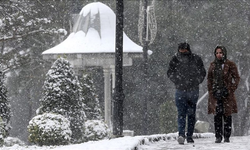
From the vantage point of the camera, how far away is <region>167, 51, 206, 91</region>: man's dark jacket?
9562 mm

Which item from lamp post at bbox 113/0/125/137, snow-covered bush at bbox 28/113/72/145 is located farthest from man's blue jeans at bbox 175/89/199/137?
snow-covered bush at bbox 28/113/72/145

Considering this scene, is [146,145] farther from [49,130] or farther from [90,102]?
[90,102]

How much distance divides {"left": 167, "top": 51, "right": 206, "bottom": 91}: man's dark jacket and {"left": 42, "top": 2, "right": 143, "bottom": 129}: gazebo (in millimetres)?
9599

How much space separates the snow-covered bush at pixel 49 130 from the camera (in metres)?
13.5

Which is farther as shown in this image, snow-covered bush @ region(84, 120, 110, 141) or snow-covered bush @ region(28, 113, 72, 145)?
snow-covered bush @ region(84, 120, 110, 141)

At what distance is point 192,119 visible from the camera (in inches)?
386

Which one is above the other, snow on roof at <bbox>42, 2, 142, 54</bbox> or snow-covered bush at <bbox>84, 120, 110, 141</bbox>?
snow on roof at <bbox>42, 2, 142, 54</bbox>

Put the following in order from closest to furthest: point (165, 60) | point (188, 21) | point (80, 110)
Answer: point (80, 110), point (165, 60), point (188, 21)

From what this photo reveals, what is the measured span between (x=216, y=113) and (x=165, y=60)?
24282 millimetres

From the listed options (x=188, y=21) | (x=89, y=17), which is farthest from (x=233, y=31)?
(x=89, y=17)

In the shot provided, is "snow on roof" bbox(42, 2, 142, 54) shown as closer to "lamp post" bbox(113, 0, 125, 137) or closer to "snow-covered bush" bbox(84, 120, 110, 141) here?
"snow-covered bush" bbox(84, 120, 110, 141)

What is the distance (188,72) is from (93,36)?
38.8ft

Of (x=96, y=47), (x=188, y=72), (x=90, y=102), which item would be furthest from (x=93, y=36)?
(x=188, y=72)

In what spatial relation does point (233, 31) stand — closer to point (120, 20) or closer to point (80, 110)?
point (80, 110)
